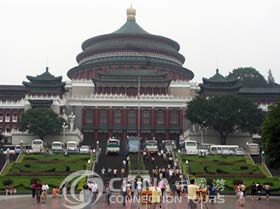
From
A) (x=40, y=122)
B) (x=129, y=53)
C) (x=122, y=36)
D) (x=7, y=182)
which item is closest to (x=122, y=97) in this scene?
(x=40, y=122)

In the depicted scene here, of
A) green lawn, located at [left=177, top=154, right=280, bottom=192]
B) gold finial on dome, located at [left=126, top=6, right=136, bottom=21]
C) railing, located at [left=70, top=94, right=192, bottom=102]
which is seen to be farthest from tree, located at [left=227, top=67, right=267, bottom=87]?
green lawn, located at [left=177, top=154, right=280, bottom=192]

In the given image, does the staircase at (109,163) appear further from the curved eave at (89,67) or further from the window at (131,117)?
the curved eave at (89,67)

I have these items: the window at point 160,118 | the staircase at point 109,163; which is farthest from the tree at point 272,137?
the window at point 160,118

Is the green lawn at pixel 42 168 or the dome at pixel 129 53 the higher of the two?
the dome at pixel 129 53

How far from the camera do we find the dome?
336 feet

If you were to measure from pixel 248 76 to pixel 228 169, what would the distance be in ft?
227

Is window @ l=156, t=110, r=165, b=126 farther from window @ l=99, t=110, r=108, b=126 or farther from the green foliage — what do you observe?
the green foliage

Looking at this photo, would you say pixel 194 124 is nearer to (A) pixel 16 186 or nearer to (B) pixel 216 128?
(B) pixel 216 128

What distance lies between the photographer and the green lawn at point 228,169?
153 ft

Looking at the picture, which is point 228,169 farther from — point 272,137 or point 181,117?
point 181,117

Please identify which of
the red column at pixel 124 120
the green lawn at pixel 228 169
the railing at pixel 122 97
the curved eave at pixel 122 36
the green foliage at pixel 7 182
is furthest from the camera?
the curved eave at pixel 122 36

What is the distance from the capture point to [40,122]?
76938 mm

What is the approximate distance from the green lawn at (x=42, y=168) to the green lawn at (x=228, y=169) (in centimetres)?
1163

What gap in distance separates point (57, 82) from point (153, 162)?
4131cm
